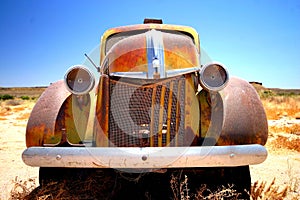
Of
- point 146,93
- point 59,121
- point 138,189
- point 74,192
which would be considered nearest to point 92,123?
point 59,121

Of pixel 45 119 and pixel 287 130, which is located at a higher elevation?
pixel 45 119

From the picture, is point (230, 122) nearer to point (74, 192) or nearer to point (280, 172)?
point (74, 192)

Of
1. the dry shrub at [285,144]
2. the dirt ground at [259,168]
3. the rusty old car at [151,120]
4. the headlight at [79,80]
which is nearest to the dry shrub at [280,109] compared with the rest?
the dry shrub at [285,144]

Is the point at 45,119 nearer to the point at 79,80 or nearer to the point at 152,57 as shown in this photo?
the point at 79,80

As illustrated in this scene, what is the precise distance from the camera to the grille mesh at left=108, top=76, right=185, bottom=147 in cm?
278

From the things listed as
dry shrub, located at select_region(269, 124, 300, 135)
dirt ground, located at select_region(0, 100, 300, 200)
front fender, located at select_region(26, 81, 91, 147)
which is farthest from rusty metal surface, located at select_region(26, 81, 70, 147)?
dry shrub, located at select_region(269, 124, 300, 135)

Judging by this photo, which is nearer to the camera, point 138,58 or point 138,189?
point 138,58

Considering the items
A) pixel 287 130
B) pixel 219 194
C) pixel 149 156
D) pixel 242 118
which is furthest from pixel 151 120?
pixel 287 130

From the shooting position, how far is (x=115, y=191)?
12.0ft

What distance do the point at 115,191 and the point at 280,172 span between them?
2836 millimetres

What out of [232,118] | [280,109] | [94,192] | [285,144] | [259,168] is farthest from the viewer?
[280,109]

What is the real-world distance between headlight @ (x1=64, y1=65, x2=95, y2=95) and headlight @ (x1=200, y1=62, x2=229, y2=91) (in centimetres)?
108

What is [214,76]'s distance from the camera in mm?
2811

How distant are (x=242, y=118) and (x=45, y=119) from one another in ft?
6.71
